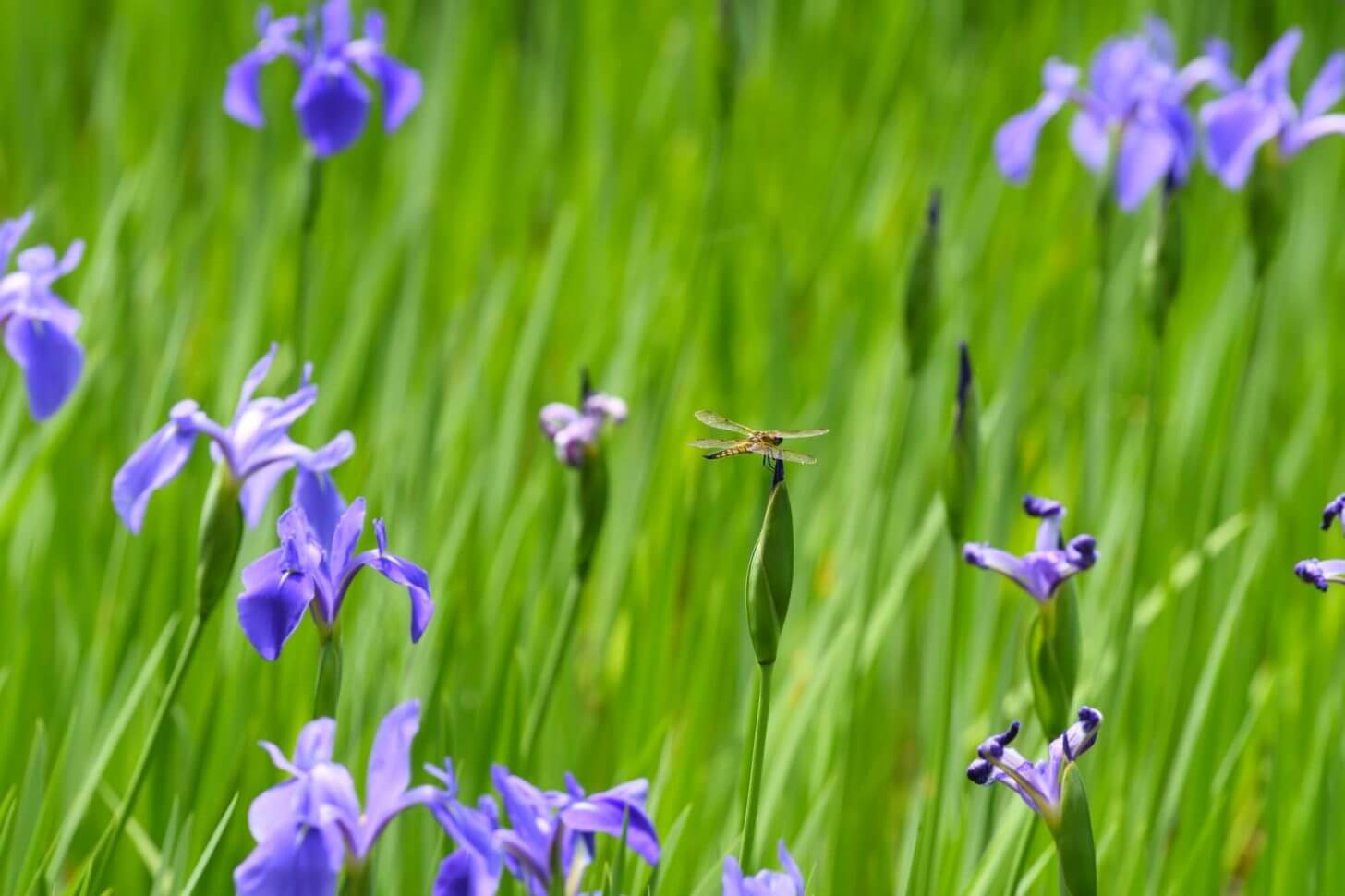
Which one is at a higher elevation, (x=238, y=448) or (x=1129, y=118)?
(x=1129, y=118)

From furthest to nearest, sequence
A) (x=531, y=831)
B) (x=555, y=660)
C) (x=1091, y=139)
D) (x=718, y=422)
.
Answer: (x=1091, y=139), (x=718, y=422), (x=555, y=660), (x=531, y=831)

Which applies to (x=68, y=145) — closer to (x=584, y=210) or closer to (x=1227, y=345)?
(x=584, y=210)

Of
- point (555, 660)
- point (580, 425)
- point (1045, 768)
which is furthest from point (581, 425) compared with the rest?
point (1045, 768)

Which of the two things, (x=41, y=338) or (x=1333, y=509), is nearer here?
(x=1333, y=509)

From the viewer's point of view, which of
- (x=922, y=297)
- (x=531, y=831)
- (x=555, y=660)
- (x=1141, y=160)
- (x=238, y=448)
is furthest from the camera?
(x=1141, y=160)

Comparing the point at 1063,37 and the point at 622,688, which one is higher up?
the point at 1063,37

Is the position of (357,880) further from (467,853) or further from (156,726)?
(156,726)

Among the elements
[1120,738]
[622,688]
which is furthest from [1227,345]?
[622,688]

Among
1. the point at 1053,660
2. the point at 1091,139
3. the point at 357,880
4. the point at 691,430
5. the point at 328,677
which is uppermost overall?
the point at 1091,139
